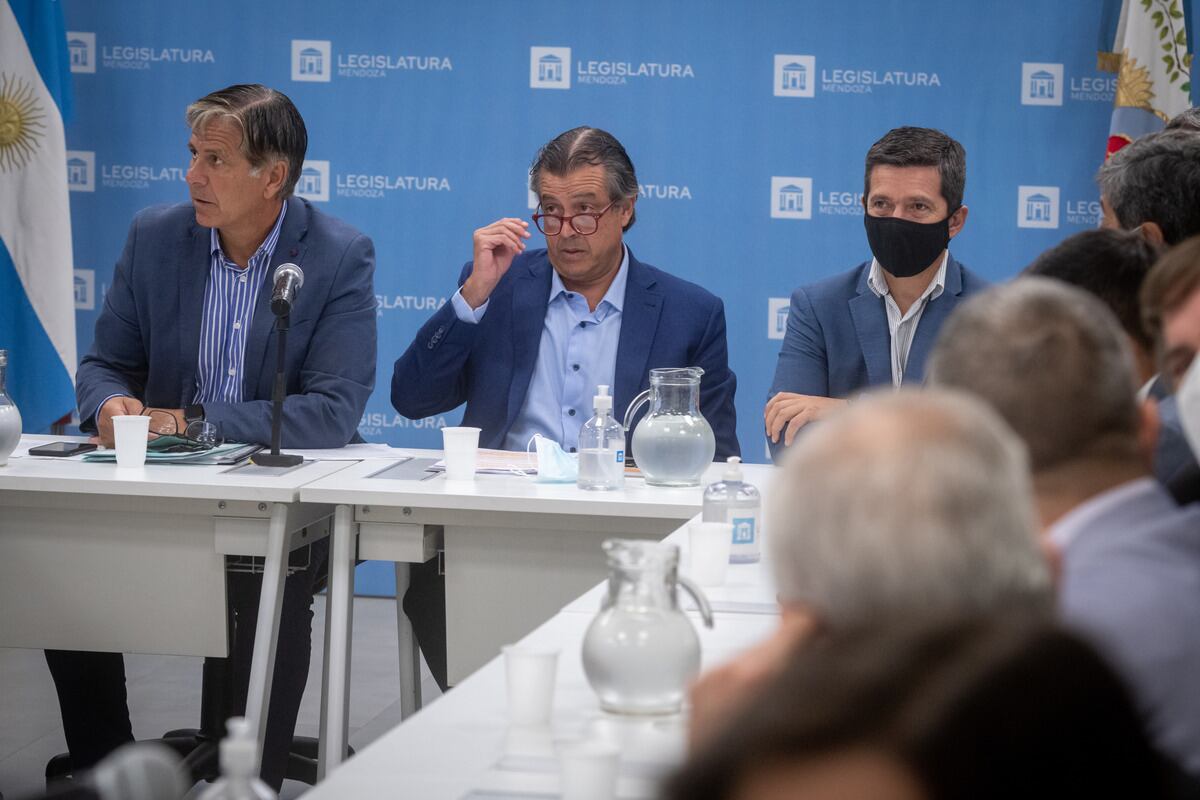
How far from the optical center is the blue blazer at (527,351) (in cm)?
336

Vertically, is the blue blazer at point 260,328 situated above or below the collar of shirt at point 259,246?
below

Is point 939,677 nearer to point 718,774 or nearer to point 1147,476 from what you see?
point 718,774

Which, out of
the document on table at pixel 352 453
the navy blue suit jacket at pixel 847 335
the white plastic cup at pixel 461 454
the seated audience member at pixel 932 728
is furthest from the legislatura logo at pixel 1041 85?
the seated audience member at pixel 932 728

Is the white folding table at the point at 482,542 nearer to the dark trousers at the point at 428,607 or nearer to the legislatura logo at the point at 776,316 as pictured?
the dark trousers at the point at 428,607

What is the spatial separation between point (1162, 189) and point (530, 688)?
1522 mm

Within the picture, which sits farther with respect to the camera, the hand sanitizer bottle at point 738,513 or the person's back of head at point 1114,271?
the hand sanitizer bottle at point 738,513

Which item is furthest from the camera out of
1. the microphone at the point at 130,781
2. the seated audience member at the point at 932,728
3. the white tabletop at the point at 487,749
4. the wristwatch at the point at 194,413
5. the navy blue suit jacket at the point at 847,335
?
the navy blue suit jacket at the point at 847,335

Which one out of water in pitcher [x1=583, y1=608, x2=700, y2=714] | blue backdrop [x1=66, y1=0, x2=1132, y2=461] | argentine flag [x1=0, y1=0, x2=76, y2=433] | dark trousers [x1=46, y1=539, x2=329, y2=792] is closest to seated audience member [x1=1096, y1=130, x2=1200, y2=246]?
water in pitcher [x1=583, y1=608, x2=700, y2=714]

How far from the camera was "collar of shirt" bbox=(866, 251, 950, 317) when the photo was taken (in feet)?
10.5

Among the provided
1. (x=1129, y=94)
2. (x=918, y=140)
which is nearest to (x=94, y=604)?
(x=918, y=140)

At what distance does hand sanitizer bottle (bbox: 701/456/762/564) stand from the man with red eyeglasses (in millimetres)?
1131

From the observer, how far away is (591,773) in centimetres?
109

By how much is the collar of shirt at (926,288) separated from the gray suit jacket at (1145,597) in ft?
7.43

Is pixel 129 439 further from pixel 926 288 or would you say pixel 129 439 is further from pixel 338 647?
pixel 926 288
